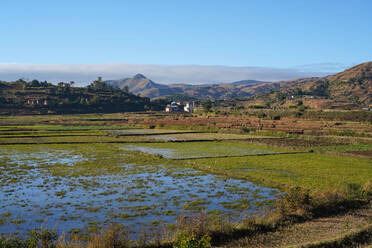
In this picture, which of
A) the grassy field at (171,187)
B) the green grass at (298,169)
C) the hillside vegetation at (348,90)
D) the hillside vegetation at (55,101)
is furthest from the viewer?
the hillside vegetation at (348,90)

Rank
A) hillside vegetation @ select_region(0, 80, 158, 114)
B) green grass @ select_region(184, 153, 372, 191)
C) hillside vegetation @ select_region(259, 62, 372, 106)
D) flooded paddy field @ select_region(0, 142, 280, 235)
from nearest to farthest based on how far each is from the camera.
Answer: flooded paddy field @ select_region(0, 142, 280, 235)
green grass @ select_region(184, 153, 372, 191)
hillside vegetation @ select_region(0, 80, 158, 114)
hillside vegetation @ select_region(259, 62, 372, 106)

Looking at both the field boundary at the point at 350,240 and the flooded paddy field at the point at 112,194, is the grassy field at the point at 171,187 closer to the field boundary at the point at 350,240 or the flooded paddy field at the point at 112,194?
the flooded paddy field at the point at 112,194

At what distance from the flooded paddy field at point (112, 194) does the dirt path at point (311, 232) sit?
2.59 m

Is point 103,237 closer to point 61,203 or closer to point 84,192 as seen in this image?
point 61,203

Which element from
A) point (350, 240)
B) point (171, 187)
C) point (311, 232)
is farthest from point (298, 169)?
point (350, 240)

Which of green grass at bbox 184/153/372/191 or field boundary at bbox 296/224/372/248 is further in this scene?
green grass at bbox 184/153/372/191

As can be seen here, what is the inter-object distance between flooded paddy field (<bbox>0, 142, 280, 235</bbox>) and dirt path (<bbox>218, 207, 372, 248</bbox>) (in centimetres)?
259

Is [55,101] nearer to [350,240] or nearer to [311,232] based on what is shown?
[311,232]

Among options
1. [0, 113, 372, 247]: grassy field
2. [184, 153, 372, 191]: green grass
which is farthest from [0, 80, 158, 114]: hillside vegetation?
[184, 153, 372, 191]: green grass

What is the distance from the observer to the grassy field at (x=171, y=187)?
48.1ft

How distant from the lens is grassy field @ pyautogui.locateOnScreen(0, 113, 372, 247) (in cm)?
1465

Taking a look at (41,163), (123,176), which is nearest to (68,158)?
(41,163)

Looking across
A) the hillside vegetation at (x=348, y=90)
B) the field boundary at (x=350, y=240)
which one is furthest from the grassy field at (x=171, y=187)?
the hillside vegetation at (x=348, y=90)

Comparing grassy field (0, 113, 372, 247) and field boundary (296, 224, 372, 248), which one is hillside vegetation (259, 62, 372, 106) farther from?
field boundary (296, 224, 372, 248)
